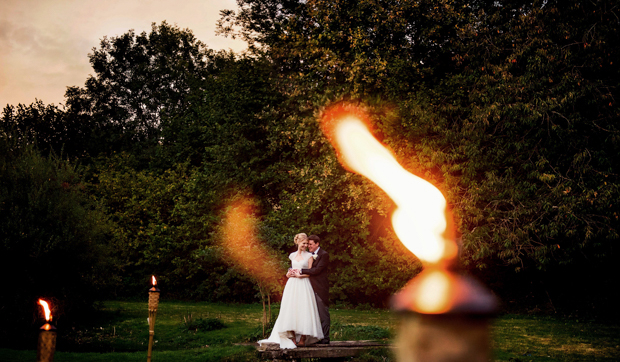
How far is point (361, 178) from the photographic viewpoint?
1962 cm

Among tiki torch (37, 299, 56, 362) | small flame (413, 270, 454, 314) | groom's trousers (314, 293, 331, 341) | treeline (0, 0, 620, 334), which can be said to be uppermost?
treeline (0, 0, 620, 334)

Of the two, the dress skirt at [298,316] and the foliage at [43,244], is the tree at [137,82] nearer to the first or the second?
the foliage at [43,244]

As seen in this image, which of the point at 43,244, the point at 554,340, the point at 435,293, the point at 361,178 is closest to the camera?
the point at 435,293

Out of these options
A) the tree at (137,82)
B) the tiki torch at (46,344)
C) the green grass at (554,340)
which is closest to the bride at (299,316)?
the green grass at (554,340)

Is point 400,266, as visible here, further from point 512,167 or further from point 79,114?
point 79,114

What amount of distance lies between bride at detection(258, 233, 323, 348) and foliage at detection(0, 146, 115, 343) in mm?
8210

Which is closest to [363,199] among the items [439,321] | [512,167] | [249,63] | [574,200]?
[512,167]

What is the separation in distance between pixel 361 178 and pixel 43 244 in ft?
36.7

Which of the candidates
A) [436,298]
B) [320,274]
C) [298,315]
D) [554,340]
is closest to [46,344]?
[436,298]

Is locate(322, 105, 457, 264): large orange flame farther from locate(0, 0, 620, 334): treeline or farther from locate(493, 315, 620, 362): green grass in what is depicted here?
locate(493, 315, 620, 362): green grass

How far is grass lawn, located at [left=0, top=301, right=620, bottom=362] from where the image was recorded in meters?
10.8

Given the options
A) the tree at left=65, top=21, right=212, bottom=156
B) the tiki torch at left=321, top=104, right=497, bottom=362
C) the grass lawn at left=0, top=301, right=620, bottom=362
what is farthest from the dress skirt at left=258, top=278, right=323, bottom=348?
the tree at left=65, top=21, right=212, bottom=156

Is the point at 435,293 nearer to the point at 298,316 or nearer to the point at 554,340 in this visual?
the point at 298,316

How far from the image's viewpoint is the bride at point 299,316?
922cm
